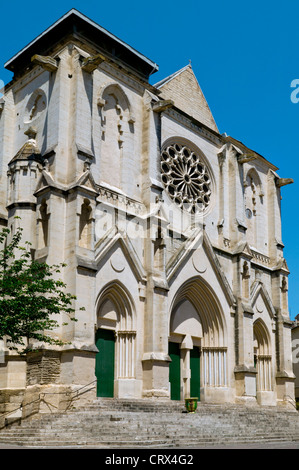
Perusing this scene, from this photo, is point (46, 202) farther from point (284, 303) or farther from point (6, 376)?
point (284, 303)

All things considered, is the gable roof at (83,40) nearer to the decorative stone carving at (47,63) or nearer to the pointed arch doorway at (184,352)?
the decorative stone carving at (47,63)

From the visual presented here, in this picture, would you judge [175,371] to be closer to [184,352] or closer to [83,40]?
[184,352]

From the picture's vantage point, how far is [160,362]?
75.1ft

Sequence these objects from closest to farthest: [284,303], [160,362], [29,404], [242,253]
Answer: [29,404], [160,362], [242,253], [284,303]

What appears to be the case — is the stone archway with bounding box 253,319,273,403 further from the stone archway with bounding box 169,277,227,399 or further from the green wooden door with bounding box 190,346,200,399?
the green wooden door with bounding box 190,346,200,399

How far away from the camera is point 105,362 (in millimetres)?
22422

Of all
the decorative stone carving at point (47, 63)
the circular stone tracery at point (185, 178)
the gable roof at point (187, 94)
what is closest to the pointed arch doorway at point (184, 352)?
the circular stone tracery at point (185, 178)

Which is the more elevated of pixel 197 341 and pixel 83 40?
pixel 83 40

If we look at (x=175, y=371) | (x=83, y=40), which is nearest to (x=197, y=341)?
(x=175, y=371)

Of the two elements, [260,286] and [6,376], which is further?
[260,286]

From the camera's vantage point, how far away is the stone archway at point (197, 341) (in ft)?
84.6

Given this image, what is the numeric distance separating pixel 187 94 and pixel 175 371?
1334 cm

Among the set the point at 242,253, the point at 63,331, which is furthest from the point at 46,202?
the point at 242,253

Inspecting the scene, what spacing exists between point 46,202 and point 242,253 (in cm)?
1104
